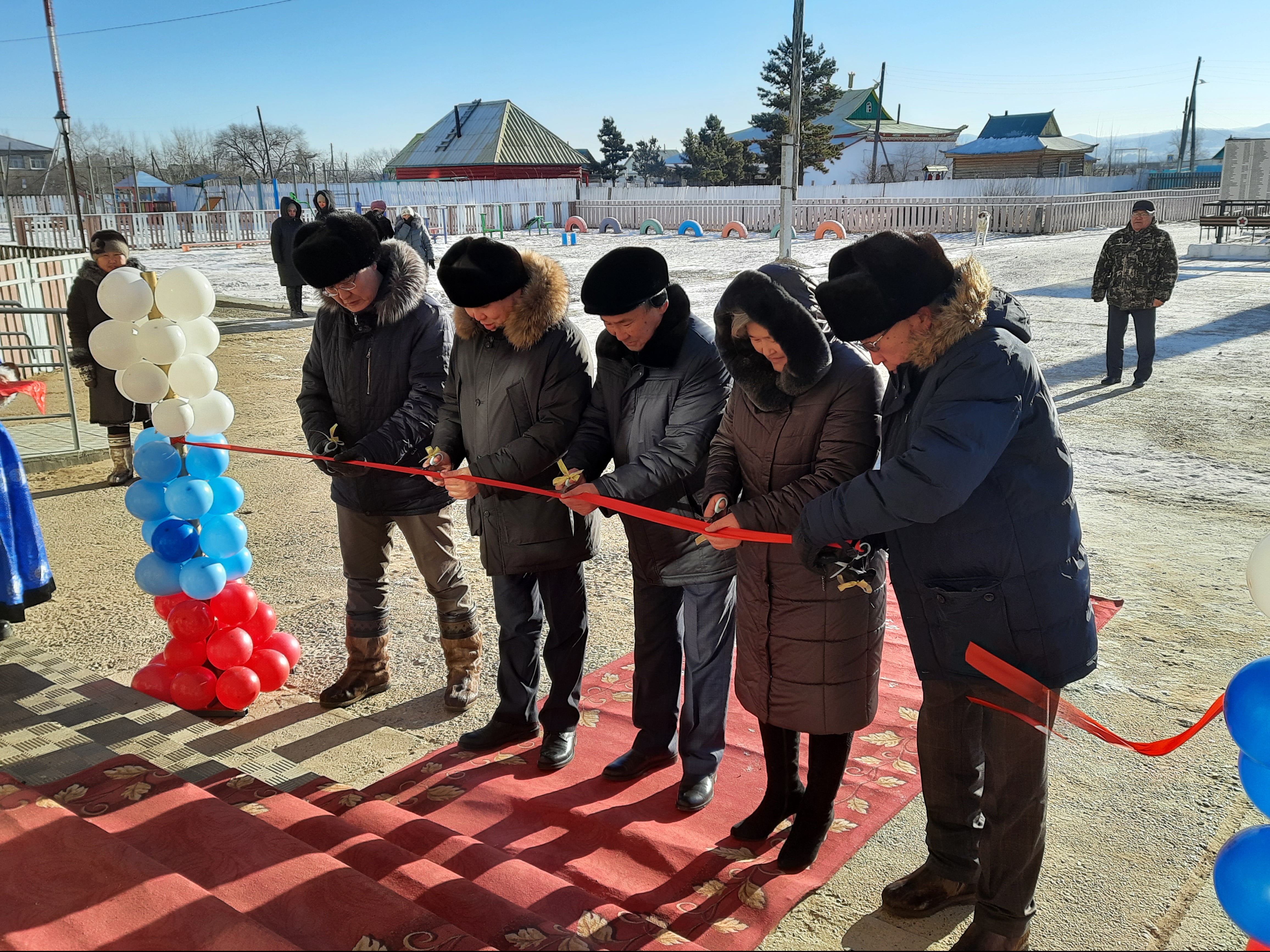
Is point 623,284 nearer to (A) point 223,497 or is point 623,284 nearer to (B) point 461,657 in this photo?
(B) point 461,657

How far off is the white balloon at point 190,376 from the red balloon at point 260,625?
0.95 meters

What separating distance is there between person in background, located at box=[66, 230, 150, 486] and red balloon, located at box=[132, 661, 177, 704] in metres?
3.56

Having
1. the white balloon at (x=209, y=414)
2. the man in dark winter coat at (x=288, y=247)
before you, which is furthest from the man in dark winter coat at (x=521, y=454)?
the man in dark winter coat at (x=288, y=247)

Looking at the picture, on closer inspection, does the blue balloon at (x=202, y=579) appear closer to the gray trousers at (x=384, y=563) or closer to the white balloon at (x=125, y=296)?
the gray trousers at (x=384, y=563)

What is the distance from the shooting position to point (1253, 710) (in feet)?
5.98

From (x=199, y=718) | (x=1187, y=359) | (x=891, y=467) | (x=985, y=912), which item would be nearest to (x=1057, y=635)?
(x=891, y=467)

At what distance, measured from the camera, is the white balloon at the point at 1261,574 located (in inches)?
73.8

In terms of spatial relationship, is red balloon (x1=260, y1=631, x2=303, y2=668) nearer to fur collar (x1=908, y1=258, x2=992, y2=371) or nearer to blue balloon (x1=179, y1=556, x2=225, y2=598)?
blue balloon (x1=179, y1=556, x2=225, y2=598)

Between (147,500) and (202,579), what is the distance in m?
0.44

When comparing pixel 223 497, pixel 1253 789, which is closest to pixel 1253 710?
pixel 1253 789

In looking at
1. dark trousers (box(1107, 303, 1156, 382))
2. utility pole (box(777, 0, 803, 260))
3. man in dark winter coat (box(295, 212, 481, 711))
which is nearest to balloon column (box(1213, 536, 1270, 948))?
man in dark winter coat (box(295, 212, 481, 711))

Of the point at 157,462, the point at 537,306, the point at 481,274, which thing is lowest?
the point at 157,462

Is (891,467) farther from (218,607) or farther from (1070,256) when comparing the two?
(1070,256)

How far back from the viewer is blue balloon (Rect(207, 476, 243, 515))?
3977 mm
